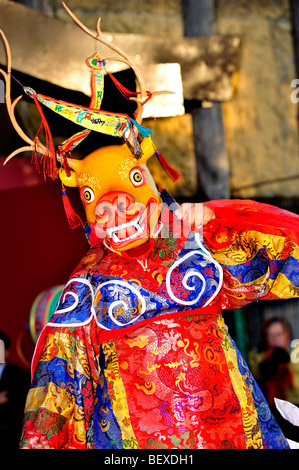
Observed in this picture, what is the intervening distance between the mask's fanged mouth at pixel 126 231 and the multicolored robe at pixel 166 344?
6cm

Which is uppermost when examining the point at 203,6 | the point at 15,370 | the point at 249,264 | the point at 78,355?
the point at 203,6

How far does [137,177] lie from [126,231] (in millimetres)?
155

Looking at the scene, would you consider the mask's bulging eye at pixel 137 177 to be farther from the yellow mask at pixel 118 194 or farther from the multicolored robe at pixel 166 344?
the multicolored robe at pixel 166 344

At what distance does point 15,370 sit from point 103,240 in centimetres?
104

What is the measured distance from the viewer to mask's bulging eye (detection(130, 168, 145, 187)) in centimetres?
154

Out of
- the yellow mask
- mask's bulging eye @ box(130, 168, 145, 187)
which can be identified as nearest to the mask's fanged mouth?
the yellow mask

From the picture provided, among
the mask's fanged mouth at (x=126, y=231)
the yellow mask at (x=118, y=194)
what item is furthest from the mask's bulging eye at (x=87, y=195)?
the mask's fanged mouth at (x=126, y=231)

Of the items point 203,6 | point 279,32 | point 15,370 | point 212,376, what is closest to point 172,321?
point 212,376

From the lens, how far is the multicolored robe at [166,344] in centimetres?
140

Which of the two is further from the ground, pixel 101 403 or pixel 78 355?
pixel 78 355

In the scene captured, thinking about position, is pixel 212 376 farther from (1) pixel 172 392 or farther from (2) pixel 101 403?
(2) pixel 101 403

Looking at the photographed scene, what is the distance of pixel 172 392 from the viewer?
1.40m

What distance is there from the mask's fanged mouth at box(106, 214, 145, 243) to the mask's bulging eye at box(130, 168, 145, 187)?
10cm

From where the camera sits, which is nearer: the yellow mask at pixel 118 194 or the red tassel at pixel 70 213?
the yellow mask at pixel 118 194
